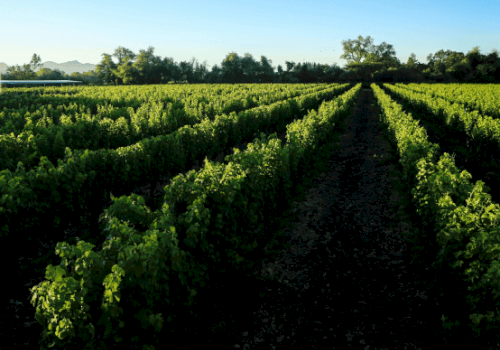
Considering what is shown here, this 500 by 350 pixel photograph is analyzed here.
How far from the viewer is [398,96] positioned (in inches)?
1706

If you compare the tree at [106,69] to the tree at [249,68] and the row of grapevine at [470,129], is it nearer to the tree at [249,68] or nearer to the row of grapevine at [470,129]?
the tree at [249,68]

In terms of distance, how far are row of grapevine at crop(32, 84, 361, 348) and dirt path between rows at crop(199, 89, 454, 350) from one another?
3.03 ft

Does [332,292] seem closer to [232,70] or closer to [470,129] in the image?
[470,129]

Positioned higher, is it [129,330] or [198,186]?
[198,186]

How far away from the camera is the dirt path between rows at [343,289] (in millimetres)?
4758

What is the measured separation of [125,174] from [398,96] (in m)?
43.1

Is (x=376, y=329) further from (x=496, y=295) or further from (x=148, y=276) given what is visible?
(x=148, y=276)

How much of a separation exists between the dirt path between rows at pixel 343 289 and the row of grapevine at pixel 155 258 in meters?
0.92

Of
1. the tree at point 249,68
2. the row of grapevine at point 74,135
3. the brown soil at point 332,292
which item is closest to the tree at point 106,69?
the tree at point 249,68

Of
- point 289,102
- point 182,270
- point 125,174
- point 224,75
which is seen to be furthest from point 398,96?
point 224,75

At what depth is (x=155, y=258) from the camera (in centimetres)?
365

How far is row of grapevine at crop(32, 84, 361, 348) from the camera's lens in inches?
124

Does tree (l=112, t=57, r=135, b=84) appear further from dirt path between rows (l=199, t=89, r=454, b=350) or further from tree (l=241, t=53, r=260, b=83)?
dirt path between rows (l=199, t=89, r=454, b=350)

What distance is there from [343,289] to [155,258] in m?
3.71
